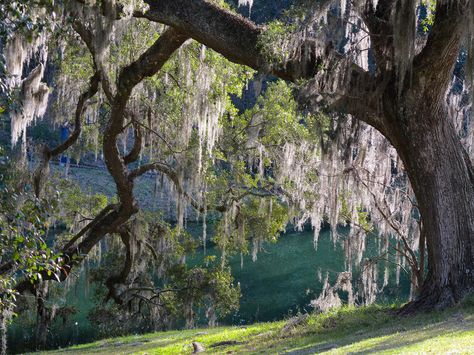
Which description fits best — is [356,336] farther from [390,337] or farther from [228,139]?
[228,139]

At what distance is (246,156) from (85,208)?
167 inches

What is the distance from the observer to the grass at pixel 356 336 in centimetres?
576

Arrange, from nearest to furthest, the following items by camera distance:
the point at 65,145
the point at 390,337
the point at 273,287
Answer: the point at 390,337 < the point at 65,145 < the point at 273,287

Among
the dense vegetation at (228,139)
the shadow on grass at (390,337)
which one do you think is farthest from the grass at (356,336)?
the dense vegetation at (228,139)

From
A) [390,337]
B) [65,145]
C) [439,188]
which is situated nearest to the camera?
[390,337]

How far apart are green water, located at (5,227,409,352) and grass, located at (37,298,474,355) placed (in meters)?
10.7

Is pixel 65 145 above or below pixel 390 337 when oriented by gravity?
above

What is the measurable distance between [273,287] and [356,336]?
21.1m

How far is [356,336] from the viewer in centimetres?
739

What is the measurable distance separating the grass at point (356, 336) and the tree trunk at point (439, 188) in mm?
537

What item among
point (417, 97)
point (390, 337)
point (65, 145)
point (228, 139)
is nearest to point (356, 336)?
point (390, 337)

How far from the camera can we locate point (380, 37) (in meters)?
8.62

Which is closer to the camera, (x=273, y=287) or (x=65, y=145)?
(x=65, y=145)

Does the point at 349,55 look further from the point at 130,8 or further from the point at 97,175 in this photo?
the point at 97,175
